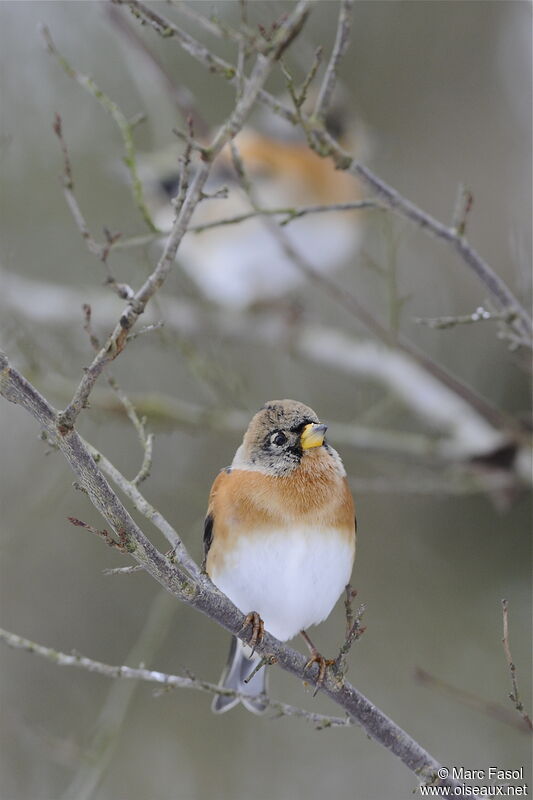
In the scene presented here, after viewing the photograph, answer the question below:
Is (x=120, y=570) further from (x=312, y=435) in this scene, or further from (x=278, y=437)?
(x=278, y=437)

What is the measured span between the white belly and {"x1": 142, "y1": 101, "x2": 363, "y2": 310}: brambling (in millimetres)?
2978

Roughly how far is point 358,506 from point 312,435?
9.02ft

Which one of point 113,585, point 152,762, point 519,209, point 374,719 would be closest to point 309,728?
point 152,762

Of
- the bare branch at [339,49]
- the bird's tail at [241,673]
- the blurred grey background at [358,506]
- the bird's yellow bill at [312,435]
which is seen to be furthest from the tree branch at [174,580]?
the blurred grey background at [358,506]

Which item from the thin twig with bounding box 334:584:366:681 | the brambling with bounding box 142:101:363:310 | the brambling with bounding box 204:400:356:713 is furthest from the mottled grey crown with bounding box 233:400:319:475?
the brambling with bounding box 142:101:363:310

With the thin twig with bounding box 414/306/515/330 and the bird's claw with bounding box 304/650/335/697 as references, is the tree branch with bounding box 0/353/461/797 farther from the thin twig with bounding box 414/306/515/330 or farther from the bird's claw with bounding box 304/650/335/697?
the thin twig with bounding box 414/306/515/330

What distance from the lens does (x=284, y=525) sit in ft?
7.11

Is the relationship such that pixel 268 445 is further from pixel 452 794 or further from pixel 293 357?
pixel 293 357

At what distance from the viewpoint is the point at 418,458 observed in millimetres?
3361

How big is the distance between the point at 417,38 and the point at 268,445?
13.3 feet

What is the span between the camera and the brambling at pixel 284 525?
2158 millimetres

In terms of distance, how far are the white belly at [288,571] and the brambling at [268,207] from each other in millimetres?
2978

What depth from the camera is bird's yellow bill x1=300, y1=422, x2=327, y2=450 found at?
1.97 m

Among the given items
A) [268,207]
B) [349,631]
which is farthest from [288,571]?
[268,207]
